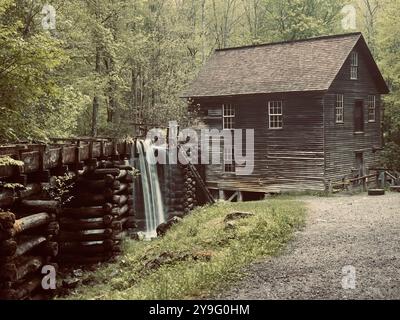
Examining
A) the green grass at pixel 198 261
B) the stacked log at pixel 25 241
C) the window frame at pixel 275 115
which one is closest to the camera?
the green grass at pixel 198 261

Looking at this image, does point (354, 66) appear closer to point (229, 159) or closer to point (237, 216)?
point (229, 159)

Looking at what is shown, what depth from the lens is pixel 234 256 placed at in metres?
11.2

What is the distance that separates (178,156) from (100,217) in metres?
11.0

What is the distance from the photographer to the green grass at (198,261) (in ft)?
29.6

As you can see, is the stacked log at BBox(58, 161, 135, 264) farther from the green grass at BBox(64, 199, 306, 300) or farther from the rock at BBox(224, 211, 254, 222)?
the rock at BBox(224, 211, 254, 222)

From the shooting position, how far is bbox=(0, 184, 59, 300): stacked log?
Answer: 913 cm

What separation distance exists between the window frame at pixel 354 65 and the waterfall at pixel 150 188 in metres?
13.5

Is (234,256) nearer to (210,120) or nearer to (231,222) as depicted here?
(231,222)

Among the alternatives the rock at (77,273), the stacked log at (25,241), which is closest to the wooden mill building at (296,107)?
the rock at (77,273)

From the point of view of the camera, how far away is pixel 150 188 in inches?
997

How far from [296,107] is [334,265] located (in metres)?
19.0

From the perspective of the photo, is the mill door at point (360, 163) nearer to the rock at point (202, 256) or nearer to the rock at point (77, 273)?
the rock at point (77, 273)

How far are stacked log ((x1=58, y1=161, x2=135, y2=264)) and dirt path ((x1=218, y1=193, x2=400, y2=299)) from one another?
21.1ft
